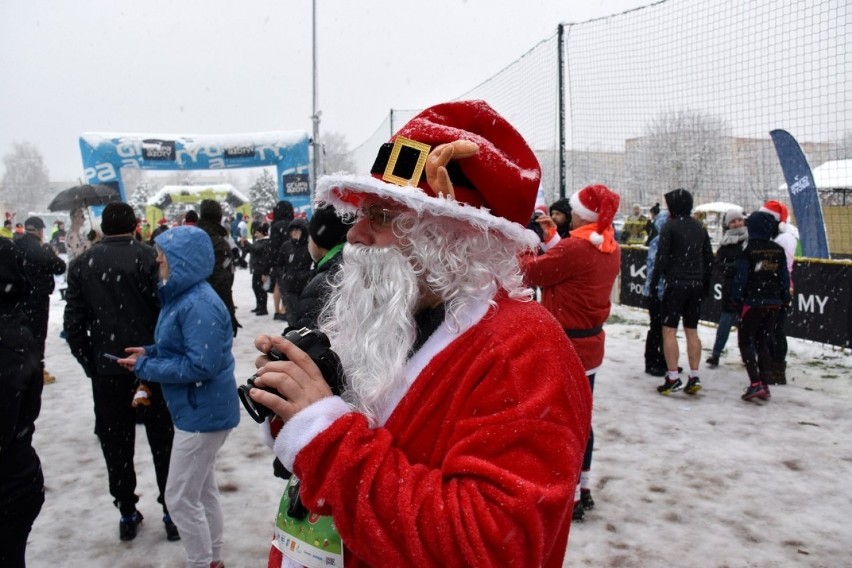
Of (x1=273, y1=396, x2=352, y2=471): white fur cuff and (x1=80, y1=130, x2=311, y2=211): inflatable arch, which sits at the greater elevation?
(x1=80, y1=130, x2=311, y2=211): inflatable arch

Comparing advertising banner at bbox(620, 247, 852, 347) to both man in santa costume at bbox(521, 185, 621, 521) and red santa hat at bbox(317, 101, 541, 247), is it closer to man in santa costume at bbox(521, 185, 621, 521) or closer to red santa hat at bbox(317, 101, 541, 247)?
man in santa costume at bbox(521, 185, 621, 521)

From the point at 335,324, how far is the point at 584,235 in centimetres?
285

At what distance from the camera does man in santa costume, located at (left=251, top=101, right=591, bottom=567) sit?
1.16 metres

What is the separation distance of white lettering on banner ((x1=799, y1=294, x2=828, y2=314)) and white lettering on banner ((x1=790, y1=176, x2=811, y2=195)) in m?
2.59

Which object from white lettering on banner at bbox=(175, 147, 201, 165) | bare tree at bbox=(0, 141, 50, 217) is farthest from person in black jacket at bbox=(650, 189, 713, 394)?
bare tree at bbox=(0, 141, 50, 217)

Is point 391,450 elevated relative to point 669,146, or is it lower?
lower

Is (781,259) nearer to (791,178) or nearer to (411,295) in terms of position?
(791,178)

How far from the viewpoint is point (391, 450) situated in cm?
125

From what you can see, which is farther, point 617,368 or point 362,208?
point 617,368

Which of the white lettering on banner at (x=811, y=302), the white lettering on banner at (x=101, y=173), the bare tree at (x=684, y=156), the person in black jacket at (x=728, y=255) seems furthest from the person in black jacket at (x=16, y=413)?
the white lettering on banner at (x=101, y=173)

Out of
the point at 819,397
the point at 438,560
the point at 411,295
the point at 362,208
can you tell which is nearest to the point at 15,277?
the point at 362,208

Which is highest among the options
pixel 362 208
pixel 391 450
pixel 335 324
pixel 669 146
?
pixel 669 146

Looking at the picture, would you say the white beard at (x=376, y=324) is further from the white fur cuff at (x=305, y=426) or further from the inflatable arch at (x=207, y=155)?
the inflatable arch at (x=207, y=155)

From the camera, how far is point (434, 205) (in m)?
1.36
